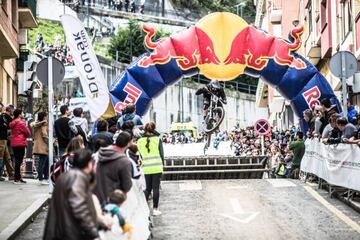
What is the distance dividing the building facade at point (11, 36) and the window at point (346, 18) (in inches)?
463

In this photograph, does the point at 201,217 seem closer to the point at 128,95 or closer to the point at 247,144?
the point at 128,95

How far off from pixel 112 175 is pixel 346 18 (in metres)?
20.3

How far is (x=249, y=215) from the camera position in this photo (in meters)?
14.0

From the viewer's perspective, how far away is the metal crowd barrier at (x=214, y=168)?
23750mm

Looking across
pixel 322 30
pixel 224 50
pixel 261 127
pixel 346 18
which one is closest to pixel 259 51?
pixel 224 50

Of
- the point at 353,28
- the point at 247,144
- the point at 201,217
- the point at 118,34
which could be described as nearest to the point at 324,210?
the point at 201,217

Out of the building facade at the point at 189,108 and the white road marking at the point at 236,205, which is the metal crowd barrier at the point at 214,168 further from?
the building facade at the point at 189,108

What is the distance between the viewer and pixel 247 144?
3644 centimetres

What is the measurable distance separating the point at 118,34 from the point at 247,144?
3696cm

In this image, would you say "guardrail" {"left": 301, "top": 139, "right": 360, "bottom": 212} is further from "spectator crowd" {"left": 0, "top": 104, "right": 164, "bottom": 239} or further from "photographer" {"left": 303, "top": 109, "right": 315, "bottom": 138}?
"spectator crowd" {"left": 0, "top": 104, "right": 164, "bottom": 239}

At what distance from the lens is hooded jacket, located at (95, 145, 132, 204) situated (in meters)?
9.38

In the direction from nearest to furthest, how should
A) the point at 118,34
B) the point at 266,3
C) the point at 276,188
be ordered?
the point at 276,188 → the point at 266,3 → the point at 118,34

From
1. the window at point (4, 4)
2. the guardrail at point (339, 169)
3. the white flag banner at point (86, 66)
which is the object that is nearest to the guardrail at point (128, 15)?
the window at point (4, 4)

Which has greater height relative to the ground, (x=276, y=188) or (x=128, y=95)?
(x=128, y=95)
